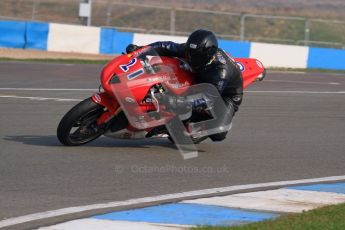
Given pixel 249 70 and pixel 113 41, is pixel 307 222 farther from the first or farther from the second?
pixel 113 41

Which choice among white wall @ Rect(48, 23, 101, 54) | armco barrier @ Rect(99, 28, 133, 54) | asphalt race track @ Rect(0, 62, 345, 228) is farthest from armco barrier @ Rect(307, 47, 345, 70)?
asphalt race track @ Rect(0, 62, 345, 228)

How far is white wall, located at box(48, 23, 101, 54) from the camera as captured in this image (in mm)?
29938

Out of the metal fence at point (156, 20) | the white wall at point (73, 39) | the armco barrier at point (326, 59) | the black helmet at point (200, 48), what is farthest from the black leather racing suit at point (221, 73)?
the metal fence at point (156, 20)

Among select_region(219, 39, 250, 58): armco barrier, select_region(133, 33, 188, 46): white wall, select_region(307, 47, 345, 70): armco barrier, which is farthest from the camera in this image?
select_region(307, 47, 345, 70): armco barrier

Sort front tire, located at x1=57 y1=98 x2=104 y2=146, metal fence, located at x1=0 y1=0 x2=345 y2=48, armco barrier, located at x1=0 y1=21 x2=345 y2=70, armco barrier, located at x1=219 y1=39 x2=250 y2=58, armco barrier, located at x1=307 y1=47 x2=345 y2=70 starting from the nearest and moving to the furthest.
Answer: front tire, located at x1=57 y1=98 x2=104 y2=146 → armco barrier, located at x1=0 y1=21 x2=345 y2=70 → armco barrier, located at x1=219 y1=39 x2=250 y2=58 → armco barrier, located at x1=307 y1=47 x2=345 y2=70 → metal fence, located at x1=0 y1=0 x2=345 y2=48

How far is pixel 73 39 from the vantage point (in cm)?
3034

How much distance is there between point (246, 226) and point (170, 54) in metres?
4.08

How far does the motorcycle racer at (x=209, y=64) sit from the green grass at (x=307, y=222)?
3100 mm

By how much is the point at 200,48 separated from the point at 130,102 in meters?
0.95

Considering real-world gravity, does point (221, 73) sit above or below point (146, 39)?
above

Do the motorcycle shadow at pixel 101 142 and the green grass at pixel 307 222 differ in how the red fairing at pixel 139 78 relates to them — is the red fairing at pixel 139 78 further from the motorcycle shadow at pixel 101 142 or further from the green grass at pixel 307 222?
the green grass at pixel 307 222

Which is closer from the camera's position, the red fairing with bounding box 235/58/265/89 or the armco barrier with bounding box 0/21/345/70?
the red fairing with bounding box 235/58/265/89

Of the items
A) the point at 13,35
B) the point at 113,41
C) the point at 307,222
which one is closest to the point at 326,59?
the point at 113,41

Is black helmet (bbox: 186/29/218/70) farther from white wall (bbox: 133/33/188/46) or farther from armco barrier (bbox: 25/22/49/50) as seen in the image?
armco barrier (bbox: 25/22/49/50)
